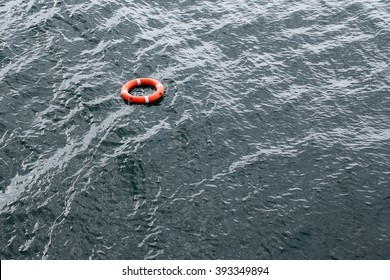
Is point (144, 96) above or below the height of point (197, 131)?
above

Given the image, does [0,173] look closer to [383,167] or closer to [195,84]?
[195,84]

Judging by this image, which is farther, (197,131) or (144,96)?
(144,96)

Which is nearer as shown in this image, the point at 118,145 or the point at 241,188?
the point at 241,188

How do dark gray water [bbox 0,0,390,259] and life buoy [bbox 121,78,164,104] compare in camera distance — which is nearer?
dark gray water [bbox 0,0,390,259]

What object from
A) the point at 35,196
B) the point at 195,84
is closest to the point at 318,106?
the point at 195,84
